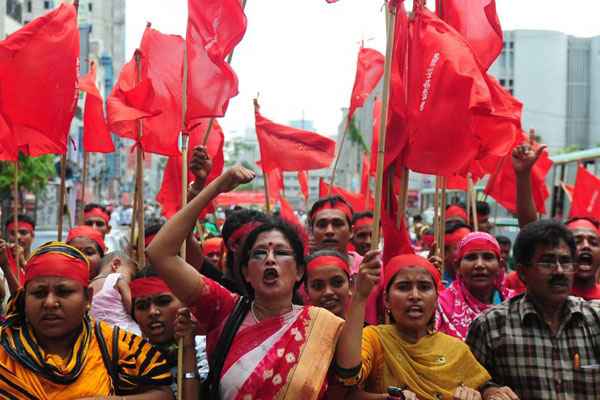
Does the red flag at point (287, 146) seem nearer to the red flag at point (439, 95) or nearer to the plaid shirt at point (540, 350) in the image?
the red flag at point (439, 95)

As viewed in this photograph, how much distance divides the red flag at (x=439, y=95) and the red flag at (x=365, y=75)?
3368mm

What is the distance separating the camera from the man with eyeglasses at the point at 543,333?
10.2 feet

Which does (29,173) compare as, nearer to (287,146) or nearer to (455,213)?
(287,146)

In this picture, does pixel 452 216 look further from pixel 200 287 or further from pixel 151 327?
pixel 200 287

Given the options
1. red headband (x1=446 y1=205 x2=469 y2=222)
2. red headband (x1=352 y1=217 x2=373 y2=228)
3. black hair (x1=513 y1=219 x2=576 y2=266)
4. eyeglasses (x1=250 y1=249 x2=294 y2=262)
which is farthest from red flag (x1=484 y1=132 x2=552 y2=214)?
eyeglasses (x1=250 y1=249 x2=294 y2=262)

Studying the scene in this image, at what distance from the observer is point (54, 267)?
9.62 ft

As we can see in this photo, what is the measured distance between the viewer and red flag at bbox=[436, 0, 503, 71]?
4977 millimetres

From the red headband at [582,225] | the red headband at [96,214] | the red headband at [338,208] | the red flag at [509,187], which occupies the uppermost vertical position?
the red flag at [509,187]

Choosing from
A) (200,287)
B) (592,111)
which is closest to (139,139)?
(200,287)

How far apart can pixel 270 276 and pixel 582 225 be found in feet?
8.31

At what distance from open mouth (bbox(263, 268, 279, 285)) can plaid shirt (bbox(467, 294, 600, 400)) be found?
0.94m

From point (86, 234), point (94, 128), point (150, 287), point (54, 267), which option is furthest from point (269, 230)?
point (94, 128)

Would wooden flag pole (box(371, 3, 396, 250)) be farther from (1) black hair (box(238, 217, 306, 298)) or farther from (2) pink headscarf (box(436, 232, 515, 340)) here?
(2) pink headscarf (box(436, 232, 515, 340))

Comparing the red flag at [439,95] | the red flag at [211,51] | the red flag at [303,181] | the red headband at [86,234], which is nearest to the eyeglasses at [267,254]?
the red flag at [439,95]
